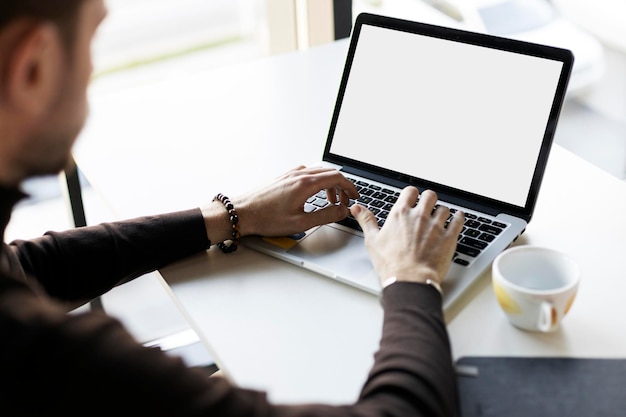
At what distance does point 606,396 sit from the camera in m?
0.75

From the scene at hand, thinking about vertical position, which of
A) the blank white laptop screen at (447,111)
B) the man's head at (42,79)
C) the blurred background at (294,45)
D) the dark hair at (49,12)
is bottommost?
the blurred background at (294,45)

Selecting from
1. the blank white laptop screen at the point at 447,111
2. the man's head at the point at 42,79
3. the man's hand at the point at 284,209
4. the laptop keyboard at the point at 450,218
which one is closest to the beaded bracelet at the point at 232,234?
the man's hand at the point at 284,209

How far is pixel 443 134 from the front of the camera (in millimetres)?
1104

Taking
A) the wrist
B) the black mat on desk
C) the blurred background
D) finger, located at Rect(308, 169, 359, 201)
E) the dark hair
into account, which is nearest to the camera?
the dark hair

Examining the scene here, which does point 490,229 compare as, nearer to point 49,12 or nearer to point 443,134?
point 443,134

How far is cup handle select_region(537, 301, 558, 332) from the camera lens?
810mm

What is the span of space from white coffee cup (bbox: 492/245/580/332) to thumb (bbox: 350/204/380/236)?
0.59 feet

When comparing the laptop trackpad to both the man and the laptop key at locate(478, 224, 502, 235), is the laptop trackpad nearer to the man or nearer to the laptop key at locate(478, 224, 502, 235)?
the man

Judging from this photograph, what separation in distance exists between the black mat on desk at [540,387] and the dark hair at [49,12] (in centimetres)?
52

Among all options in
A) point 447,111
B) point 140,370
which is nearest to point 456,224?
point 447,111

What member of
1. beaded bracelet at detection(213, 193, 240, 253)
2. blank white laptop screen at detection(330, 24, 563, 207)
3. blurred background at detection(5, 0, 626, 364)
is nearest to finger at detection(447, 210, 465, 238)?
blank white laptop screen at detection(330, 24, 563, 207)

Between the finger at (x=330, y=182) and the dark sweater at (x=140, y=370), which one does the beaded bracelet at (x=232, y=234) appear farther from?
the dark sweater at (x=140, y=370)

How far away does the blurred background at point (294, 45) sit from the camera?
7.00 ft

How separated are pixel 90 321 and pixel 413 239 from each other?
41 cm
